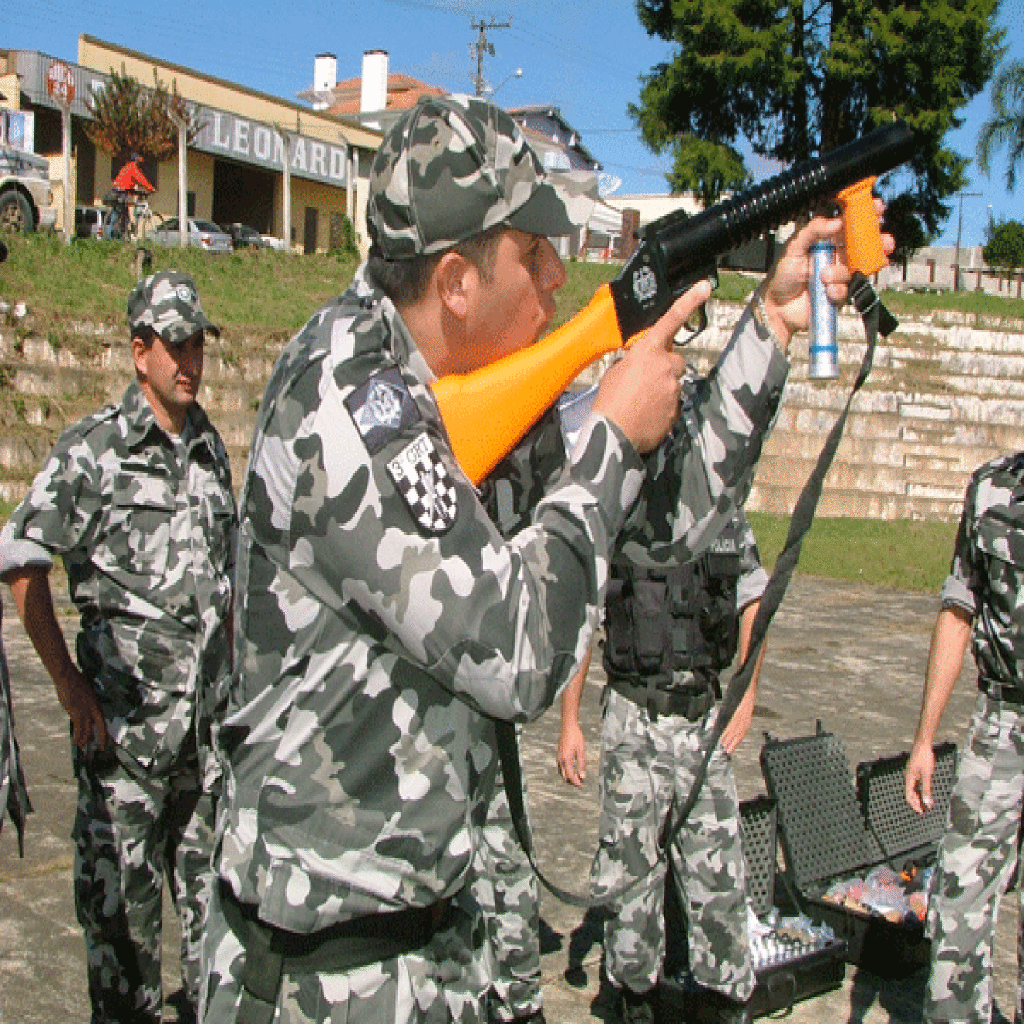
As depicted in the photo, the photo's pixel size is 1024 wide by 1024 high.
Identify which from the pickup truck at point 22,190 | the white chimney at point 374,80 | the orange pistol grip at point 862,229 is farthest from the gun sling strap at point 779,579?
the white chimney at point 374,80

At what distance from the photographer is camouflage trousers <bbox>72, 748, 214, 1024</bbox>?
3.44 meters

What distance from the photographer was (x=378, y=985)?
1662 mm

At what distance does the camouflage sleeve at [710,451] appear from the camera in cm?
196

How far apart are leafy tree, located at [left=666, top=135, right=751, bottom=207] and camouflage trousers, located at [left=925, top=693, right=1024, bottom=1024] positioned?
2721 centimetres

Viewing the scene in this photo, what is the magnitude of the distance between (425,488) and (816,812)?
142 inches

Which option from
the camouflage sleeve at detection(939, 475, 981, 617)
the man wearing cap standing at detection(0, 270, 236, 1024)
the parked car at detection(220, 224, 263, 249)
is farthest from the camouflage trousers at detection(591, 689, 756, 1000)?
the parked car at detection(220, 224, 263, 249)

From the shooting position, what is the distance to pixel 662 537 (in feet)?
6.57

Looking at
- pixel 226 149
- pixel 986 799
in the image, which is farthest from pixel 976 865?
pixel 226 149

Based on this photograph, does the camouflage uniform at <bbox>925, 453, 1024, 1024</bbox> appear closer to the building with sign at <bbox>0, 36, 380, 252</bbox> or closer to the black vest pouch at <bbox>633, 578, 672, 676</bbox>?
the black vest pouch at <bbox>633, 578, 672, 676</bbox>

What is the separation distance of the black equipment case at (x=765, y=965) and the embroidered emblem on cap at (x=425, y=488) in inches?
108

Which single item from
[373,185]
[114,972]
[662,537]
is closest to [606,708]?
[114,972]

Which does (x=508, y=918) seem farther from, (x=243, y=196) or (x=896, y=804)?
(x=243, y=196)

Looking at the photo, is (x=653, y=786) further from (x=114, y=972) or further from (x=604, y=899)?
(x=604, y=899)

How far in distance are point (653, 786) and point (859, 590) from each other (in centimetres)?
910
